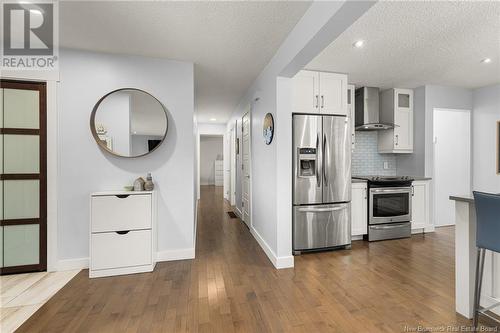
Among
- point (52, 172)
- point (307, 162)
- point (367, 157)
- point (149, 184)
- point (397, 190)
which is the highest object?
point (367, 157)

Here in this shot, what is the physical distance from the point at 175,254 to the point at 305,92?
268 centimetres

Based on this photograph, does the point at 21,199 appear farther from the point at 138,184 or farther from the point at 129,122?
the point at 129,122

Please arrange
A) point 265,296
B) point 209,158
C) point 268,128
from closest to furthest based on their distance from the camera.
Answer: point 265,296 → point 268,128 → point 209,158

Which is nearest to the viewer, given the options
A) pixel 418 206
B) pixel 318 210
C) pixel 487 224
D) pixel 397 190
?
pixel 487 224

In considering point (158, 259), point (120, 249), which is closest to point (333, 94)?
point (158, 259)

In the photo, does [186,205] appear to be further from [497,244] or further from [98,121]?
[497,244]

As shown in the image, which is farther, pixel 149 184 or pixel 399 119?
pixel 399 119

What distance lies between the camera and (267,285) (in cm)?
222

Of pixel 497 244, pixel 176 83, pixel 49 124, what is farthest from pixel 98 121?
pixel 497 244

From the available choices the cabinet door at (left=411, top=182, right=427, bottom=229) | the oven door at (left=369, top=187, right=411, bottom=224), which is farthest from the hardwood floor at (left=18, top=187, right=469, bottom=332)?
the cabinet door at (left=411, top=182, right=427, bottom=229)

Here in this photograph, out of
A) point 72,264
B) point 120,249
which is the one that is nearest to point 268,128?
point 120,249

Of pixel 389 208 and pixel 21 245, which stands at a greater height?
pixel 389 208

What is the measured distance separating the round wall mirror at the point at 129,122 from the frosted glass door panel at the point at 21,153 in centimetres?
65

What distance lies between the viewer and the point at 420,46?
8.25 ft
